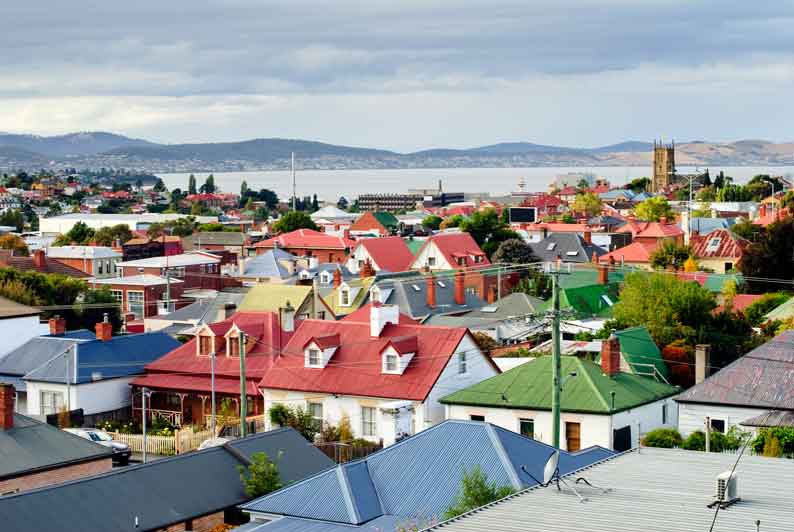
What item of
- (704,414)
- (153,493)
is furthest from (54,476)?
(704,414)

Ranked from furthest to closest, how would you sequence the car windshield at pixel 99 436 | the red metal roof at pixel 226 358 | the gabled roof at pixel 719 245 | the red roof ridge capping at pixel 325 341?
the gabled roof at pixel 719 245
the red metal roof at pixel 226 358
the red roof ridge capping at pixel 325 341
the car windshield at pixel 99 436

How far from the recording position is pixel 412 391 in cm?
4456

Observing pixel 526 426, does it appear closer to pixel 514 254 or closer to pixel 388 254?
pixel 388 254

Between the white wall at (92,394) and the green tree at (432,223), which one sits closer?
the white wall at (92,394)

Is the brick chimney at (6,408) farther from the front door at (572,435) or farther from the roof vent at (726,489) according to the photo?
the roof vent at (726,489)

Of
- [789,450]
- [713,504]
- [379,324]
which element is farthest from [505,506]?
[379,324]

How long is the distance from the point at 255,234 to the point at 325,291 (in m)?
83.9

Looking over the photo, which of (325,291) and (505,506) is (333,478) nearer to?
(505,506)

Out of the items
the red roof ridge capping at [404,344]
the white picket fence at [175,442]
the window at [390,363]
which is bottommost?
the white picket fence at [175,442]

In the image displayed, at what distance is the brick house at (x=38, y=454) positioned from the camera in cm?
3416

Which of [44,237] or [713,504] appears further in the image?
[44,237]

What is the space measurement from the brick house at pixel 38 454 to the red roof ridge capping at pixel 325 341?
12.1m

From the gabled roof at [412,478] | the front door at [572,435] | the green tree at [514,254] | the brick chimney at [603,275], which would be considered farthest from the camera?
the green tree at [514,254]

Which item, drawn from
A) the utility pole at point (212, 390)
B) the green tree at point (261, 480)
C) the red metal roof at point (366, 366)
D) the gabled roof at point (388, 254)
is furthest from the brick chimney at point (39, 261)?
the green tree at point (261, 480)
